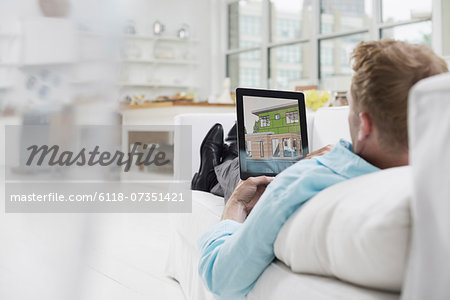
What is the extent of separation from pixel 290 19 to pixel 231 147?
515 cm

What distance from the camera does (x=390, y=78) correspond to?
0.63 m

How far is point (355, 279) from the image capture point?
596mm

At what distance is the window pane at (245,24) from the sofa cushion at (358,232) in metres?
6.57

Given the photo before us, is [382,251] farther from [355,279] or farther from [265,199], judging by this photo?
[265,199]

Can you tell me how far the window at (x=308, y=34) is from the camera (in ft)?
16.4

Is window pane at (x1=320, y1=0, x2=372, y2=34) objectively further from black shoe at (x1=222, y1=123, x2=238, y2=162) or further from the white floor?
black shoe at (x1=222, y1=123, x2=238, y2=162)

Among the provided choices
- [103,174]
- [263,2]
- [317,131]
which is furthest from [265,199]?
[263,2]

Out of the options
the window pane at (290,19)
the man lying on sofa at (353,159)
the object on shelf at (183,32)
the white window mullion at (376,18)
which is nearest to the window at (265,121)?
the man lying on sofa at (353,159)

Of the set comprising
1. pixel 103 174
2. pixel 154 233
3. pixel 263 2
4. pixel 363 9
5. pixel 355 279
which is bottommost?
pixel 154 233

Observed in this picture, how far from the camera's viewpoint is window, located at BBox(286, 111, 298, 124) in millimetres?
1222

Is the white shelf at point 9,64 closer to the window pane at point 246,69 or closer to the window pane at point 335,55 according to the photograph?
the window pane at point 335,55

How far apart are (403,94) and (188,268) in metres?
1.13

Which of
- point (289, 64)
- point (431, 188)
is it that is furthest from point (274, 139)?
point (289, 64)

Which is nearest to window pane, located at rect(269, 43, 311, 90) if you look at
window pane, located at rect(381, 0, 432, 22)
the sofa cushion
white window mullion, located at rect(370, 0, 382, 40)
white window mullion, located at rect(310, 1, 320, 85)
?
white window mullion, located at rect(310, 1, 320, 85)
